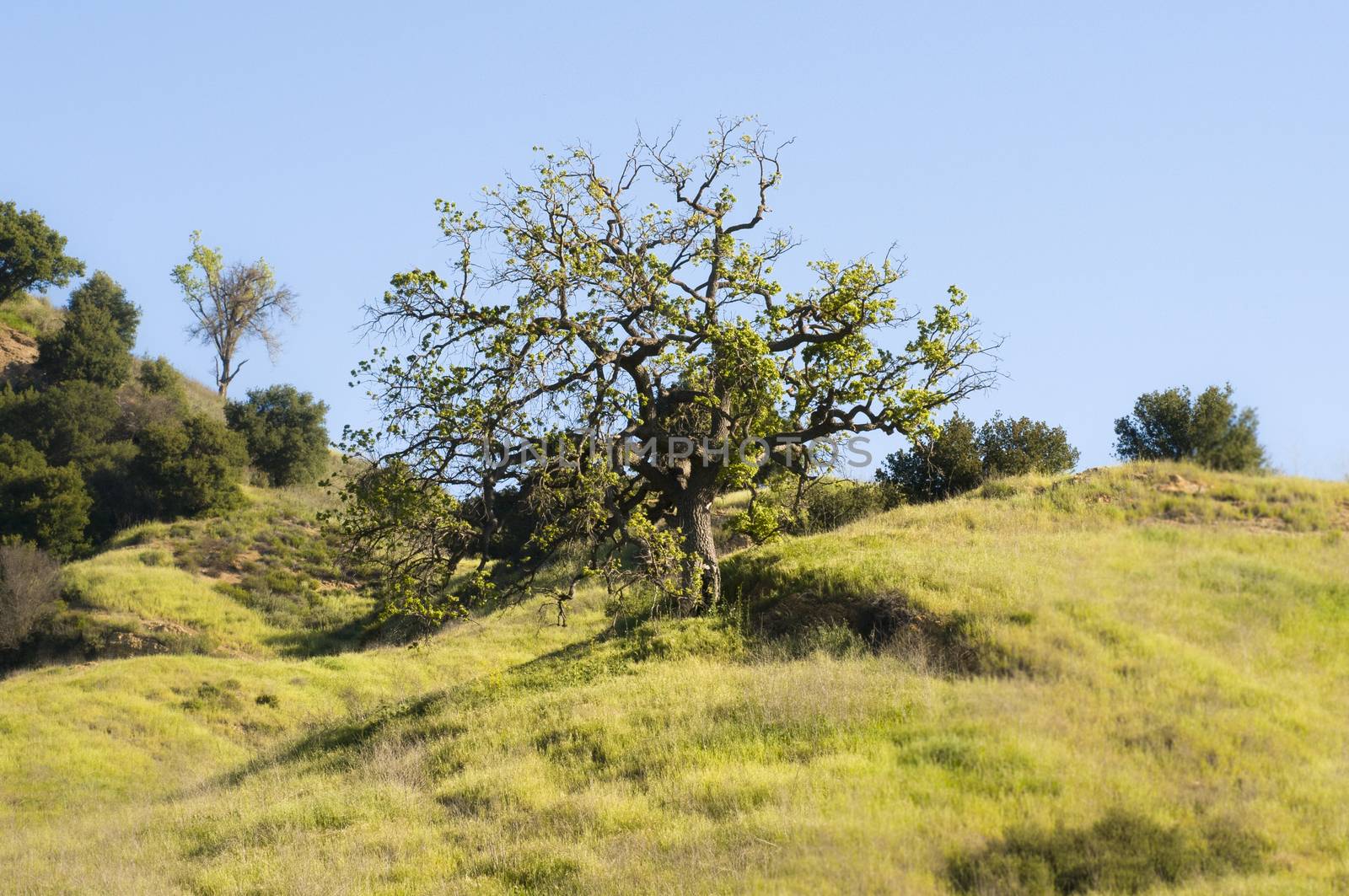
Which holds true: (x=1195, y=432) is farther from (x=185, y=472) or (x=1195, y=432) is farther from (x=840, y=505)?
(x=185, y=472)

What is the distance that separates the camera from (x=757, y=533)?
22.2m

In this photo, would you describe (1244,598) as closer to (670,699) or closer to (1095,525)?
(1095,525)

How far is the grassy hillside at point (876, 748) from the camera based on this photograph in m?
10.6

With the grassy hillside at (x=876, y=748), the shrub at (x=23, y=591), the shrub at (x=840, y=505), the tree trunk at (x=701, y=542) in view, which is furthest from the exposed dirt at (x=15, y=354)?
the tree trunk at (x=701, y=542)

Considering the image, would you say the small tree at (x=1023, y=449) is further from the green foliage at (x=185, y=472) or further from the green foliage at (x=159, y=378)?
the green foliage at (x=159, y=378)

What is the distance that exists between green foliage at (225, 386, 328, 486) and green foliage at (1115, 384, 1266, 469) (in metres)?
49.1

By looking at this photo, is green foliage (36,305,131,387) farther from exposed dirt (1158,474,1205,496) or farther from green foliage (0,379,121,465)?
exposed dirt (1158,474,1205,496)

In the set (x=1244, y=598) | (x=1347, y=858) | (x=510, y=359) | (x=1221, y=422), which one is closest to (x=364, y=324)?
(x=510, y=359)

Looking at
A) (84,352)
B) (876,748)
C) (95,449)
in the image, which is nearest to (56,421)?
(95,449)

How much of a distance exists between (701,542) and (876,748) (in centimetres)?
844

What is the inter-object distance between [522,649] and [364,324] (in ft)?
41.4

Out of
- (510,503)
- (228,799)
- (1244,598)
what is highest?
(510,503)

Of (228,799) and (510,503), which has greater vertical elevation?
(510,503)

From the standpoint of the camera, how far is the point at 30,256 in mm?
66938
